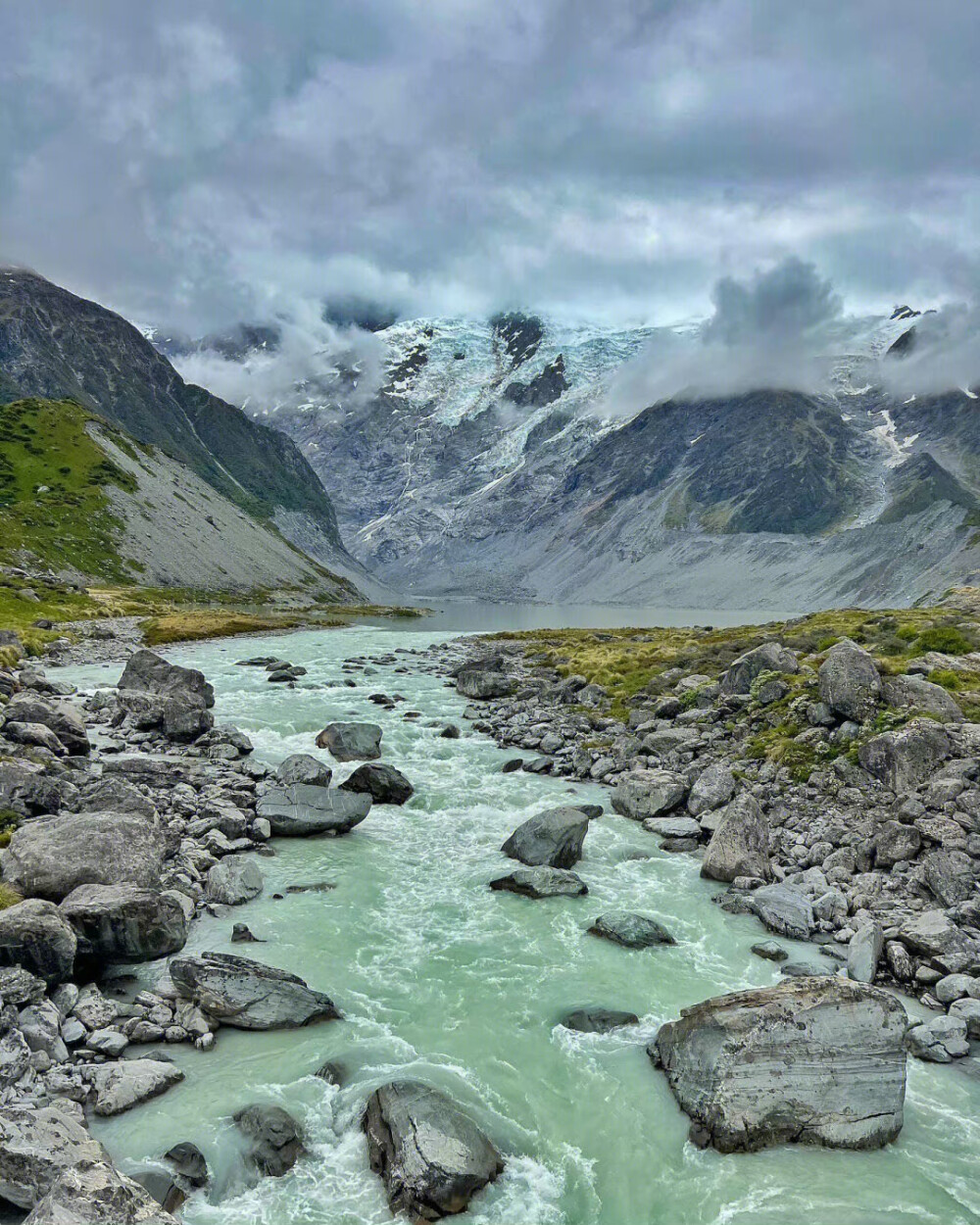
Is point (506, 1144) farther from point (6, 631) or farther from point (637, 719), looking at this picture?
point (6, 631)

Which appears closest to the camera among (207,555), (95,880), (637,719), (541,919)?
(95,880)

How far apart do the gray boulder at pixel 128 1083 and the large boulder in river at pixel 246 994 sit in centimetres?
176

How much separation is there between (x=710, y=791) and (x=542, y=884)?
33.3ft

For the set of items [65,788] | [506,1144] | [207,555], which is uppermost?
[207,555]

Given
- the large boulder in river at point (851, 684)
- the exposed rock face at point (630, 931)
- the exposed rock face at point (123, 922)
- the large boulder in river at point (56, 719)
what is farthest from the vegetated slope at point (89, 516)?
the exposed rock face at point (630, 931)

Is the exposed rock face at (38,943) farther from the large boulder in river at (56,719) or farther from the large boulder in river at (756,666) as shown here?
the large boulder in river at (756,666)

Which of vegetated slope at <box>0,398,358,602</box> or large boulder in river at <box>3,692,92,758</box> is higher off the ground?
vegetated slope at <box>0,398,358,602</box>

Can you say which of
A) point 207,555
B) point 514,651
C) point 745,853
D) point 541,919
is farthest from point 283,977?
point 207,555

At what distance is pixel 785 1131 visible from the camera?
43.5 feet

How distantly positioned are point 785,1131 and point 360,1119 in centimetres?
764

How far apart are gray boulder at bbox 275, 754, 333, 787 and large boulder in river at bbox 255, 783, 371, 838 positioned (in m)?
1.10

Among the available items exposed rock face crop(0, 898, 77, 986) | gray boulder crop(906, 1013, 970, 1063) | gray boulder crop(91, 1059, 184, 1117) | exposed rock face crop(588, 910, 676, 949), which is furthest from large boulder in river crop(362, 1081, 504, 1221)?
gray boulder crop(906, 1013, 970, 1063)

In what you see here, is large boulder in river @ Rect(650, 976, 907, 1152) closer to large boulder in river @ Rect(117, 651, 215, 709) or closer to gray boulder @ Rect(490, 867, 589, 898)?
gray boulder @ Rect(490, 867, 589, 898)

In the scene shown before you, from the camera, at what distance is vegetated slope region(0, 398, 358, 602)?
141m
